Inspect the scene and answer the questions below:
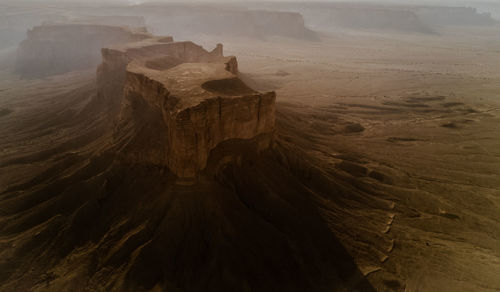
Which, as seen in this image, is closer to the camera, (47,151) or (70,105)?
(47,151)

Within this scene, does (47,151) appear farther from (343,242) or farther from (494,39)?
(494,39)

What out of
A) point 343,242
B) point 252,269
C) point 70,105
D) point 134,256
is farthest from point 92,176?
point 70,105

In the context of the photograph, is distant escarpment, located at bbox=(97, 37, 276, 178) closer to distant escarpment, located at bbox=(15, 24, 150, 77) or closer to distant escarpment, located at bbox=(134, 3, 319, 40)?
distant escarpment, located at bbox=(15, 24, 150, 77)

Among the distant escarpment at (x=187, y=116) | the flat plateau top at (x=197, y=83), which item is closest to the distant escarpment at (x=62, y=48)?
the flat plateau top at (x=197, y=83)

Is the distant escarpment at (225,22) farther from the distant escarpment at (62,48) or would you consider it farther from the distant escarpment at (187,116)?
the distant escarpment at (187,116)

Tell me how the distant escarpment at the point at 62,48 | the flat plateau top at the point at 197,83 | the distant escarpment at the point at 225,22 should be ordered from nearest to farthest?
the flat plateau top at the point at 197,83 < the distant escarpment at the point at 62,48 < the distant escarpment at the point at 225,22

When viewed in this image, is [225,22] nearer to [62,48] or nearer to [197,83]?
[62,48]

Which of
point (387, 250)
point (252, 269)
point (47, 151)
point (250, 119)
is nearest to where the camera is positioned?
point (252, 269)
